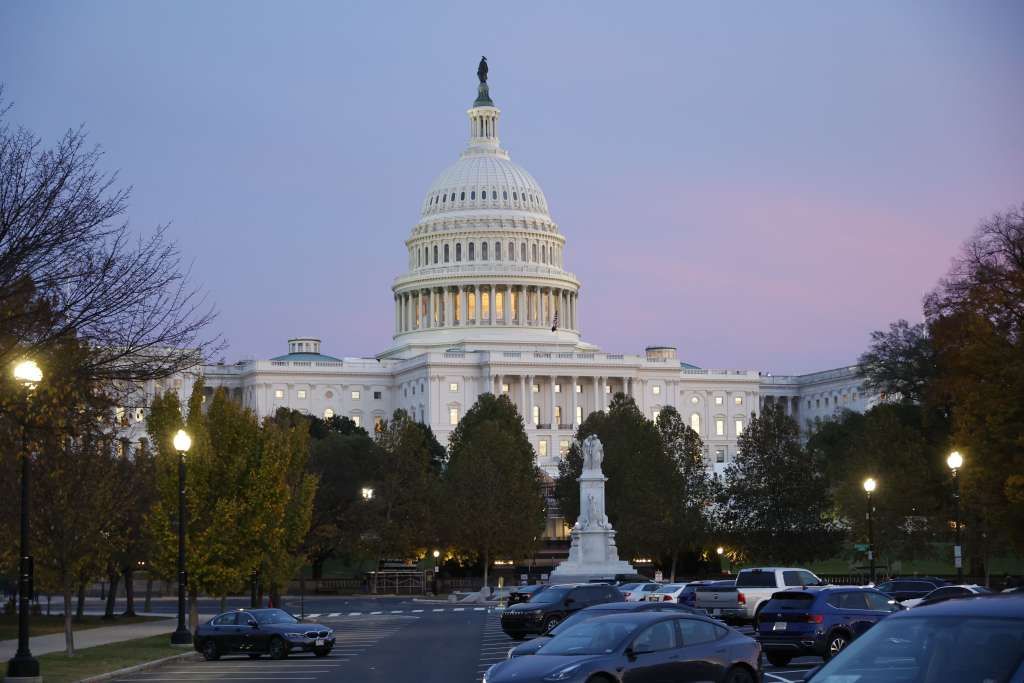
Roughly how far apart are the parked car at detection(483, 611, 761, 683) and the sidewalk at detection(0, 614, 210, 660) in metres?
23.4

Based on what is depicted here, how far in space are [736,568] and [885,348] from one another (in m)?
19.7

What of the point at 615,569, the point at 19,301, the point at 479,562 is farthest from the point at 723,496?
the point at 19,301

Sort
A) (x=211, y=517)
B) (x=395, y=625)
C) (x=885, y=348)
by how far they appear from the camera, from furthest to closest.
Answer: (x=885, y=348) < (x=395, y=625) < (x=211, y=517)

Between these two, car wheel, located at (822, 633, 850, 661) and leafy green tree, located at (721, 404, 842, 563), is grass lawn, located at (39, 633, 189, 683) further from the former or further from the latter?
leafy green tree, located at (721, 404, 842, 563)

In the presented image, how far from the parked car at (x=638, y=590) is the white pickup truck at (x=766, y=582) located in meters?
4.97

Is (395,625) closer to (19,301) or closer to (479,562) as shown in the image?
(19,301)

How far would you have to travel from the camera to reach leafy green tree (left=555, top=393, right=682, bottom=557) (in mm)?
100688

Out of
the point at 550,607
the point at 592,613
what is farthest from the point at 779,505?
the point at 592,613

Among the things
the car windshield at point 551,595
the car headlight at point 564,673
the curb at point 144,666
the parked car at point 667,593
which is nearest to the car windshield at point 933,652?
the car headlight at point 564,673

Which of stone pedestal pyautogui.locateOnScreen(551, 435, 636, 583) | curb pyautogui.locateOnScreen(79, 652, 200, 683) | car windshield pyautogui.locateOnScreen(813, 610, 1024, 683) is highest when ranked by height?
stone pedestal pyautogui.locateOnScreen(551, 435, 636, 583)

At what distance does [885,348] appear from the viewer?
119 meters

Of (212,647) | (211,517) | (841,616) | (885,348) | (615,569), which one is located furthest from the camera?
(885,348)

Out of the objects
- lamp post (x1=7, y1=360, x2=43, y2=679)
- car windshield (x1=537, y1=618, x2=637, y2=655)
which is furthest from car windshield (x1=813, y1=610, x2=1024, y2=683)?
lamp post (x1=7, y1=360, x2=43, y2=679)

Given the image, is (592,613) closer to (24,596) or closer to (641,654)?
(641,654)
